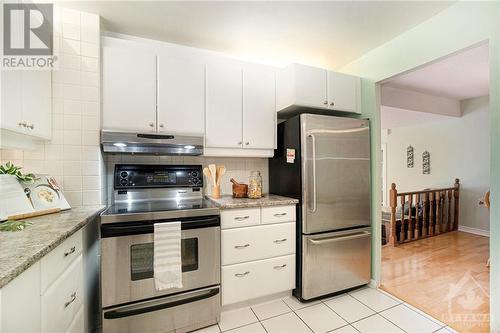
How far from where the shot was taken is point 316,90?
2244 millimetres

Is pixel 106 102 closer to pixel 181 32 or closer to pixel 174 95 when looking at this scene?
pixel 174 95

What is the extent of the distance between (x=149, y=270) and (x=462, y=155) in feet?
18.9

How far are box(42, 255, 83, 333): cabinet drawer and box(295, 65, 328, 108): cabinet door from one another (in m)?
2.07

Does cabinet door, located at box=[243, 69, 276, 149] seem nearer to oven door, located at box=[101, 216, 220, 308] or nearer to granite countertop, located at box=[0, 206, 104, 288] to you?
oven door, located at box=[101, 216, 220, 308]

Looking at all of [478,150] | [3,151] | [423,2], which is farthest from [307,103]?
[478,150]

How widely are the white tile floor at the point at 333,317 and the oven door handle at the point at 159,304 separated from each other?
27cm

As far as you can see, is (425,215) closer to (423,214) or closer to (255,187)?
(423,214)

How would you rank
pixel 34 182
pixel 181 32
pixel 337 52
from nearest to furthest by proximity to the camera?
pixel 34 182, pixel 181 32, pixel 337 52

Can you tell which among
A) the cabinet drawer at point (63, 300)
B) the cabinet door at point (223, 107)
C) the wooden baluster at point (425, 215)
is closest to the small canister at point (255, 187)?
the cabinet door at point (223, 107)

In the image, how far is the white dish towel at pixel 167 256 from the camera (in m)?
1.54

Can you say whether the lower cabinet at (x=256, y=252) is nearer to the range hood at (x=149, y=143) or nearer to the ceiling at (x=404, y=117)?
the range hood at (x=149, y=143)

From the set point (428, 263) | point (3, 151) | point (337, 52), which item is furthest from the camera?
point (428, 263)

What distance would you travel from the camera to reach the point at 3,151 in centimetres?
159

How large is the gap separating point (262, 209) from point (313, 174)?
0.55 metres
